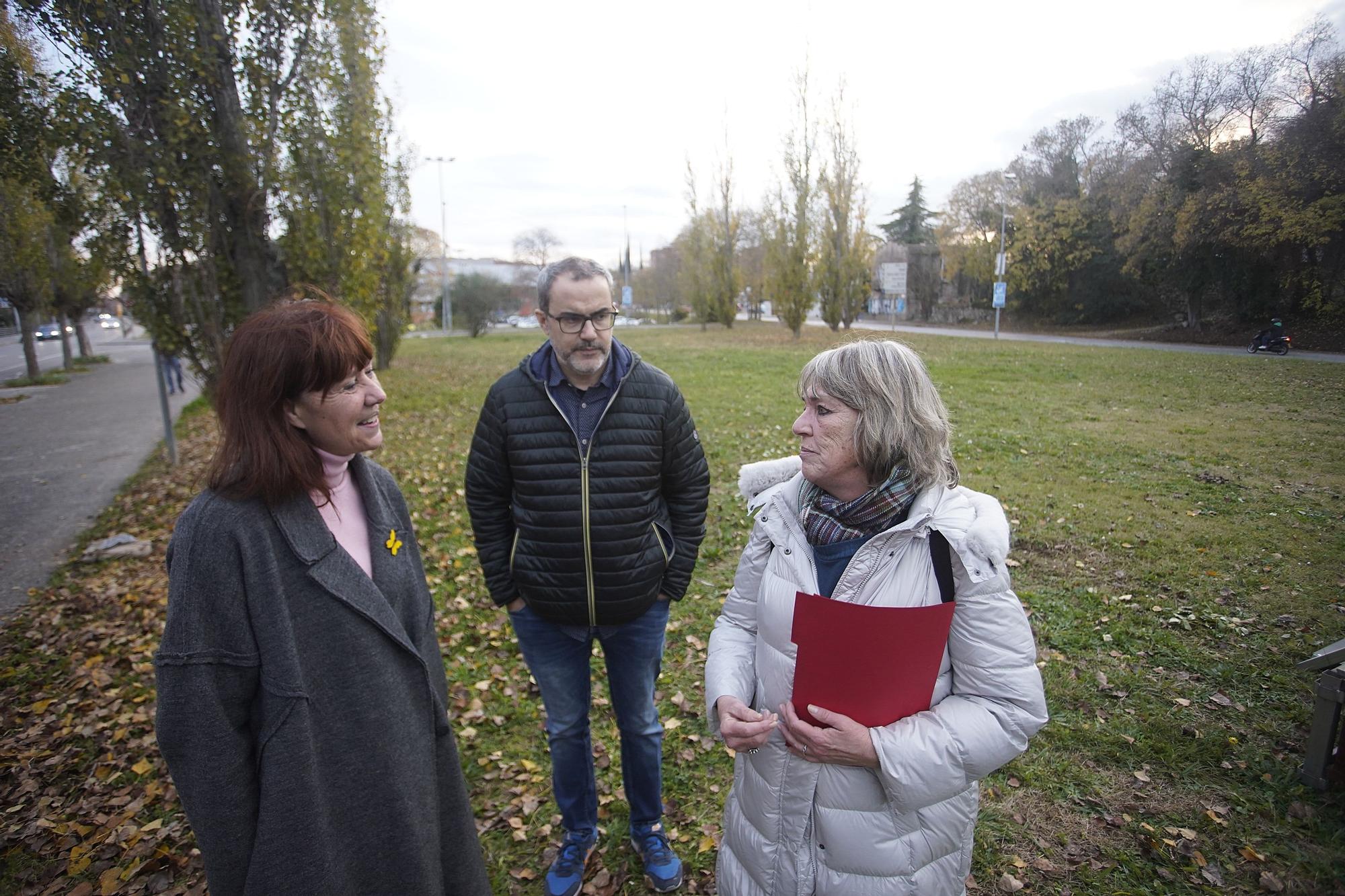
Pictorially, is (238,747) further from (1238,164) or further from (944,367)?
(944,367)

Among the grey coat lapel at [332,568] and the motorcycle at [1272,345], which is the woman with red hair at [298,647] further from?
the motorcycle at [1272,345]

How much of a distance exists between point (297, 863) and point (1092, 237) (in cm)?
1173

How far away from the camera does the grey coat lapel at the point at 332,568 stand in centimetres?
153

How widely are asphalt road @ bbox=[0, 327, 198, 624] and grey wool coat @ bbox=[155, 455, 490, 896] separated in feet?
18.7

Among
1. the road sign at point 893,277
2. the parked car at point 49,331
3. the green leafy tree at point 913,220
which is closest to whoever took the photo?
the parked car at point 49,331

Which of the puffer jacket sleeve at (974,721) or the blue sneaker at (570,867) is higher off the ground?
the puffer jacket sleeve at (974,721)

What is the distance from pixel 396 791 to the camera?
1688 millimetres

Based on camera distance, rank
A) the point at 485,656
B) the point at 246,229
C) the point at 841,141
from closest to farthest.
→ the point at 485,656 < the point at 246,229 < the point at 841,141

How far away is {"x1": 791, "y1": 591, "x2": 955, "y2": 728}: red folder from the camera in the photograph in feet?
4.85

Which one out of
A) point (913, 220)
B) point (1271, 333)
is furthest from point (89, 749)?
point (913, 220)

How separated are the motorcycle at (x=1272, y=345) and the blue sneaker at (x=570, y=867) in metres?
6.31

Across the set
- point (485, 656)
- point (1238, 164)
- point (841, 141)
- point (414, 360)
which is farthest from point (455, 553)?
point (841, 141)

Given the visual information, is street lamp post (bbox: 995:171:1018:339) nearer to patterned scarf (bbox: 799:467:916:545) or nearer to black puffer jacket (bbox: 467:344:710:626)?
black puffer jacket (bbox: 467:344:710:626)

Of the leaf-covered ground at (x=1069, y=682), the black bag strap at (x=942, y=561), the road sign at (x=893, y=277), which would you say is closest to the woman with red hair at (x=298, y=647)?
the black bag strap at (x=942, y=561)
